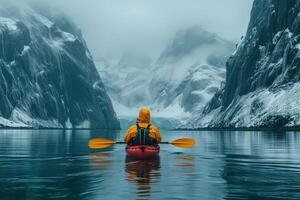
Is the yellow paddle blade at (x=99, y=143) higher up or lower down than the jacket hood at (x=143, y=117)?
lower down

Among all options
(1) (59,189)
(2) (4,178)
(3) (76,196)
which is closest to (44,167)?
(2) (4,178)

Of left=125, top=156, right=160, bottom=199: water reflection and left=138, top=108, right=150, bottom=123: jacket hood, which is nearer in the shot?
left=125, top=156, right=160, bottom=199: water reflection

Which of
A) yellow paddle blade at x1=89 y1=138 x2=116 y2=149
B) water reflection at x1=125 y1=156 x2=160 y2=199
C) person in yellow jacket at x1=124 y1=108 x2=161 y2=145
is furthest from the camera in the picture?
yellow paddle blade at x1=89 y1=138 x2=116 y2=149

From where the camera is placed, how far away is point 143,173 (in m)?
25.6

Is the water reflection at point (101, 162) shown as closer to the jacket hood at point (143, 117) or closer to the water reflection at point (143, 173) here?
the water reflection at point (143, 173)

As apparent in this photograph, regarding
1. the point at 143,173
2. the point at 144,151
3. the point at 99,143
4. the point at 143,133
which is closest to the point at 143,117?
the point at 143,133

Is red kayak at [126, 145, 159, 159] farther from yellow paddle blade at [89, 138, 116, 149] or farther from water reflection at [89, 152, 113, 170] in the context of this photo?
yellow paddle blade at [89, 138, 116, 149]

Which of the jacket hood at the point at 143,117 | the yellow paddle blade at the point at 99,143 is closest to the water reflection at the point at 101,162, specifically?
the yellow paddle blade at the point at 99,143

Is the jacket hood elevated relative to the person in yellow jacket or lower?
elevated

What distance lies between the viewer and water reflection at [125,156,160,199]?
19484 millimetres

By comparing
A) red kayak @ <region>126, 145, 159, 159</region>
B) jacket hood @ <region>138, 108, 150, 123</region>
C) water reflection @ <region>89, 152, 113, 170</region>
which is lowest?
water reflection @ <region>89, 152, 113, 170</region>

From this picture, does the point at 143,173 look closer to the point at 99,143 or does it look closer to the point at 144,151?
the point at 144,151

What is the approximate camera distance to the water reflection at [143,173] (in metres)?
19.5

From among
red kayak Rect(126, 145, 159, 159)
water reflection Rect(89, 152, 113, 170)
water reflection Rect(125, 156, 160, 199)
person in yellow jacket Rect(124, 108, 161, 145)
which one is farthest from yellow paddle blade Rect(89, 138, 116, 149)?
red kayak Rect(126, 145, 159, 159)
